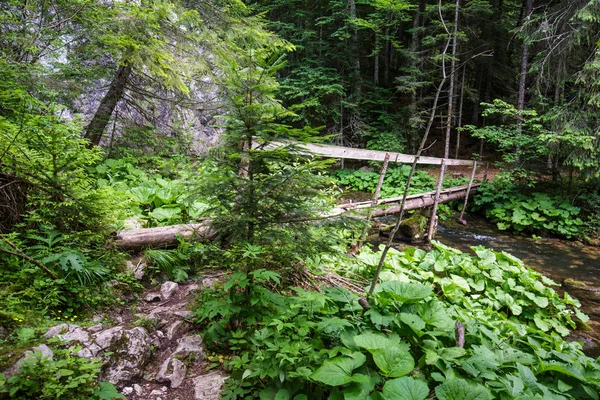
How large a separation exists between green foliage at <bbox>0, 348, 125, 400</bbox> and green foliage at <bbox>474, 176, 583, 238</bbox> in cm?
1208

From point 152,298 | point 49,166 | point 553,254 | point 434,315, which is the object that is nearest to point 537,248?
point 553,254

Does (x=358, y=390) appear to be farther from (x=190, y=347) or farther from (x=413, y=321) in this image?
(x=190, y=347)

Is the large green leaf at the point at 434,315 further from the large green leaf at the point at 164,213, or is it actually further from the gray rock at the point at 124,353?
the large green leaf at the point at 164,213

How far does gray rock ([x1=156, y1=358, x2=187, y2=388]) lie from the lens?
2.24m

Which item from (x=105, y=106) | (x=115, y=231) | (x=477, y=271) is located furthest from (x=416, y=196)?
(x=105, y=106)

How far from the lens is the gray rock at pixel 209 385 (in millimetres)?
2107

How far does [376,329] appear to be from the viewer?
2270mm

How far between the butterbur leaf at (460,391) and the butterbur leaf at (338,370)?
1.48 ft

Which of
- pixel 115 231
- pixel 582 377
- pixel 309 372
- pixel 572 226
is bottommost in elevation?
pixel 572 226

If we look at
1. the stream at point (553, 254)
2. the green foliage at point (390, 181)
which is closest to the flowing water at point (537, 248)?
the stream at point (553, 254)

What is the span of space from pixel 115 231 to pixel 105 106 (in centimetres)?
413

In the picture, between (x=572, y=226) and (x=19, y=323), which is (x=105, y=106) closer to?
(x=19, y=323)

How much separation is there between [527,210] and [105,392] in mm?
12935

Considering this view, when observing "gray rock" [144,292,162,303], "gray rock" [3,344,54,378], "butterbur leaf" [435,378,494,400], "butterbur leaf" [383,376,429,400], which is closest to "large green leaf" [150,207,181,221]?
"gray rock" [144,292,162,303]
